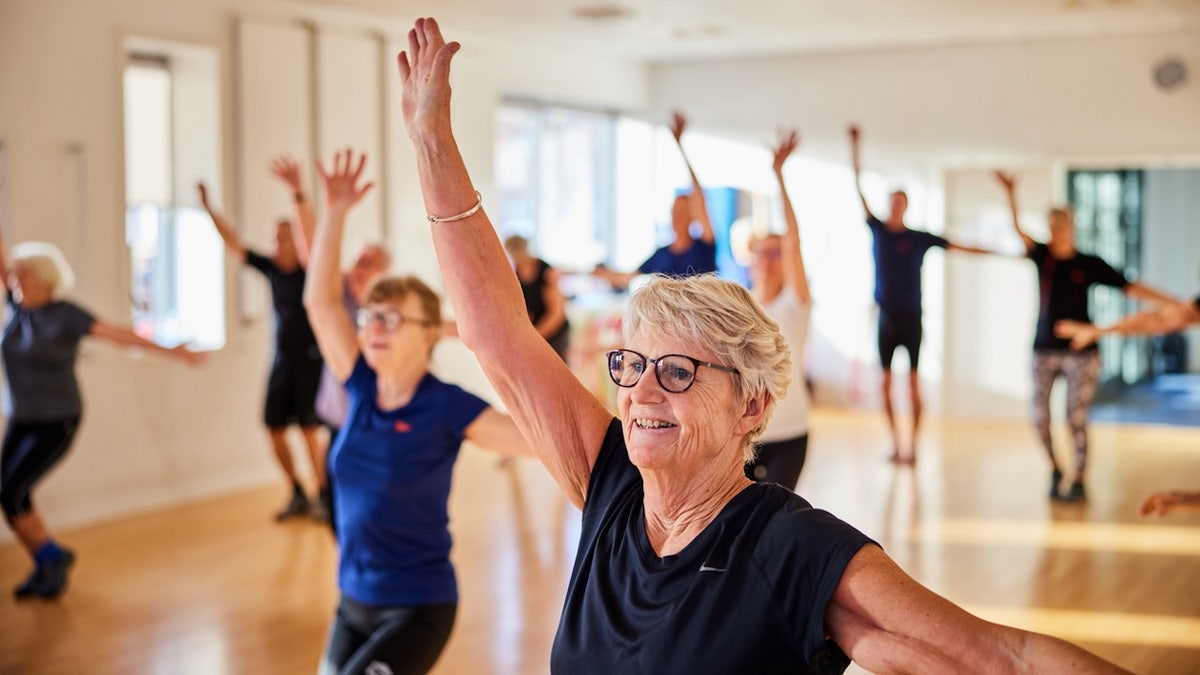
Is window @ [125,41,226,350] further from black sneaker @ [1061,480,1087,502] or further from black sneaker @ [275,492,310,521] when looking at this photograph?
black sneaker @ [1061,480,1087,502]

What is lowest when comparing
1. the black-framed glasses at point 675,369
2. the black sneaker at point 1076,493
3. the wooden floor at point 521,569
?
the wooden floor at point 521,569

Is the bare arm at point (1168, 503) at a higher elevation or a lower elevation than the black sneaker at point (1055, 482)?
higher

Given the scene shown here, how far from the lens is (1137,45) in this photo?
395 inches

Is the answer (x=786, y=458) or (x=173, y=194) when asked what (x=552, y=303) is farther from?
(x=786, y=458)

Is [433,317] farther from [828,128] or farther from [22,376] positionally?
[828,128]

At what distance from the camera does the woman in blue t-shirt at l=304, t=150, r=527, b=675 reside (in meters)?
2.79

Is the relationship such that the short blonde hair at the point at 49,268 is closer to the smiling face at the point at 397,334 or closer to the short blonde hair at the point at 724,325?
the smiling face at the point at 397,334

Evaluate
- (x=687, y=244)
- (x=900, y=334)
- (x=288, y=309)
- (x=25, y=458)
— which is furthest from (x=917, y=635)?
(x=900, y=334)

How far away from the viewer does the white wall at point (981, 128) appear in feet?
33.3

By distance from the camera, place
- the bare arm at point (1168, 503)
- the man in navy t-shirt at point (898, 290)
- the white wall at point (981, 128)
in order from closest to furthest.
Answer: the bare arm at point (1168, 503)
the man in navy t-shirt at point (898, 290)
the white wall at point (981, 128)

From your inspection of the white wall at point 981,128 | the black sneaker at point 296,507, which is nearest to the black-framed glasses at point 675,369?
the black sneaker at point 296,507

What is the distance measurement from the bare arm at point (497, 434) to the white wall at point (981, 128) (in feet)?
28.6

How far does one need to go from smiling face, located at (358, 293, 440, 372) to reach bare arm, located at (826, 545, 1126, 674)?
70.2 inches

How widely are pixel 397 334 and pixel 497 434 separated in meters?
0.39
